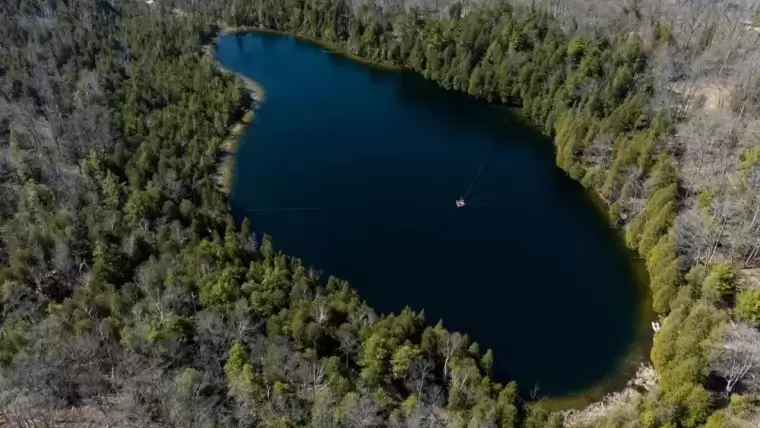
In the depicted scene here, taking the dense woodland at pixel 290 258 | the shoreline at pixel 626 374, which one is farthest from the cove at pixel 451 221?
the dense woodland at pixel 290 258

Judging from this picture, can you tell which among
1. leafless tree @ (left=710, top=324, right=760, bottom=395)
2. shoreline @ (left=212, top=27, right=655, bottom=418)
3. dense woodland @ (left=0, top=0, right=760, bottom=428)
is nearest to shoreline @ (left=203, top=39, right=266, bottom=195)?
dense woodland @ (left=0, top=0, right=760, bottom=428)

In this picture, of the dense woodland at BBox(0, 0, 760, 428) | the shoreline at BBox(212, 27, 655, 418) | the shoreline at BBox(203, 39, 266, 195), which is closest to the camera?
the dense woodland at BBox(0, 0, 760, 428)

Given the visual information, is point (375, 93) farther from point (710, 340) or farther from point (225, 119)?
point (710, 340)

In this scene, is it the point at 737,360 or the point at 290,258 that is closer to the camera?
the point at 737,360

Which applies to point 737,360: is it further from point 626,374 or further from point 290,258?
point 290,258

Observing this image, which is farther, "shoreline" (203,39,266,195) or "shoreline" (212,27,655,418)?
"shoreline" (203,39,266,195)

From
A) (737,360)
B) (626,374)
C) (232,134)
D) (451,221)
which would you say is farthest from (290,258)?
(737,360)

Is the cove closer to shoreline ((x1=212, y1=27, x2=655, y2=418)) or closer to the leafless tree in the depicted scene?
shoreline ((x1=212, y1=27, x2=655, y2=418))
